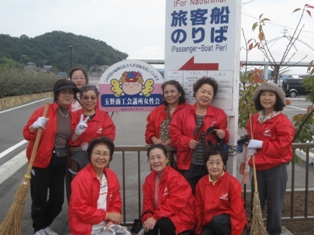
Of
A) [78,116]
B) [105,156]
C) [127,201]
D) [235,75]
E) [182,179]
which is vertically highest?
[235,75]

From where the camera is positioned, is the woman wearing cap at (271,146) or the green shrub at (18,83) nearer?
the woman wearing cap at (271,146)

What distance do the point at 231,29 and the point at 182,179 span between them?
61.0 inches

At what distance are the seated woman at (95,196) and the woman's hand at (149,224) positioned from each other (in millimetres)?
224

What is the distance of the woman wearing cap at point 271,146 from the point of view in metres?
3.37

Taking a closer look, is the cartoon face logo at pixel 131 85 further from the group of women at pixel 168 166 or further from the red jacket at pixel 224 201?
the red jacket at pixel 224 201

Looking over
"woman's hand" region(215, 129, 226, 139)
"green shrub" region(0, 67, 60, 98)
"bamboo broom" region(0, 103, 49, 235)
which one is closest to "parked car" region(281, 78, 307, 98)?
"green shrub" region(0, 67, 60, 98)

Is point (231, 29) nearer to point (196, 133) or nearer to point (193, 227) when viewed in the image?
point (196, 133)

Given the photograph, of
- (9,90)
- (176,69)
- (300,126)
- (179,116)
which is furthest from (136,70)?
(9,90)

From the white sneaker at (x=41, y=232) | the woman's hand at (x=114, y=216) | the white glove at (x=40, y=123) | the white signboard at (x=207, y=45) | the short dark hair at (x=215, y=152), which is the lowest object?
the white sneaker at (x=41, y=232)

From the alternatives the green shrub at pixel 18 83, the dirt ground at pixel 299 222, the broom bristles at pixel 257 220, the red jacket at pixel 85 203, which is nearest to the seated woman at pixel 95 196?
the red jacket at pixel 85 203

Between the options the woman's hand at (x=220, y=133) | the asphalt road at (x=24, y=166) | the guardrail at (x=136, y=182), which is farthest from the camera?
the asphalt road at (x=24, y=166)

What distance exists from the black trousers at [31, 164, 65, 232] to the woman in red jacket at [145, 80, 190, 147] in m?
0.98

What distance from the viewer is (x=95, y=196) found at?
325 cm

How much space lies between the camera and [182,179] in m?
3.49
